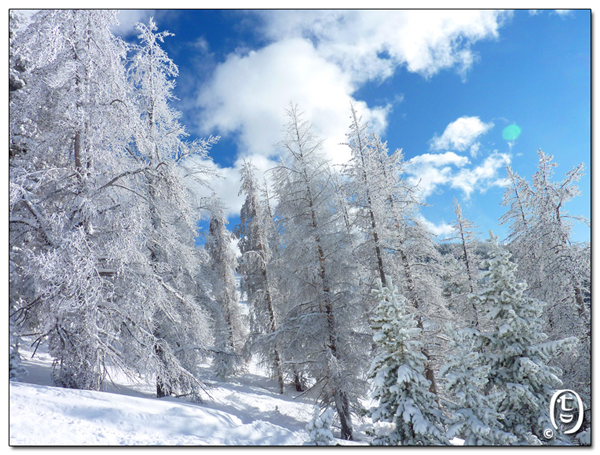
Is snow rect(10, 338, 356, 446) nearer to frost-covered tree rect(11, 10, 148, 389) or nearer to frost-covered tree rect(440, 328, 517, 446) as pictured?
frost-covered tree rect(11, 10, 148, 389)

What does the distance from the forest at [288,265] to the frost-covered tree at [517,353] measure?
4 cm

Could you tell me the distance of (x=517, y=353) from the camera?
251 inches

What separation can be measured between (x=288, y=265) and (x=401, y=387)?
560cm

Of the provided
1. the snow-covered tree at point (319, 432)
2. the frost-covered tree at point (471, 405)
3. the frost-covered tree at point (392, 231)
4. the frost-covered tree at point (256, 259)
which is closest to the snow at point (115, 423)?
the snow-covered tree at point (319, 432)

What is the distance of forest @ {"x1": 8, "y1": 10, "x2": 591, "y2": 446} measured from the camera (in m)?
6.25

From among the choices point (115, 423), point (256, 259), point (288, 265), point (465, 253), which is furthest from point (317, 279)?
point (465, 253)

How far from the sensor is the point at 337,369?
9.22 meters

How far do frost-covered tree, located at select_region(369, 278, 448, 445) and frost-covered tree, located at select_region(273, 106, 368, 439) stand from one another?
10.3ft

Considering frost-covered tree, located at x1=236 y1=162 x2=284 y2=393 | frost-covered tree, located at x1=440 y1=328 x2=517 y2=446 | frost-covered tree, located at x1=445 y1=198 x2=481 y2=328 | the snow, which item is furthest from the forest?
frost-covered tree, located at x1=236 y1=162 x2=284 y2=393

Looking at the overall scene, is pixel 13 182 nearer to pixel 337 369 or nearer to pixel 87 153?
pixel 87 153

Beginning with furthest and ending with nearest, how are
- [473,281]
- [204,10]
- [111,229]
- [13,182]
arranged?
[473,281]
[204,10]
[111,229]
[13,182]

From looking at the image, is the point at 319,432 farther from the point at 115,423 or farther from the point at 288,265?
the point at 288,265
